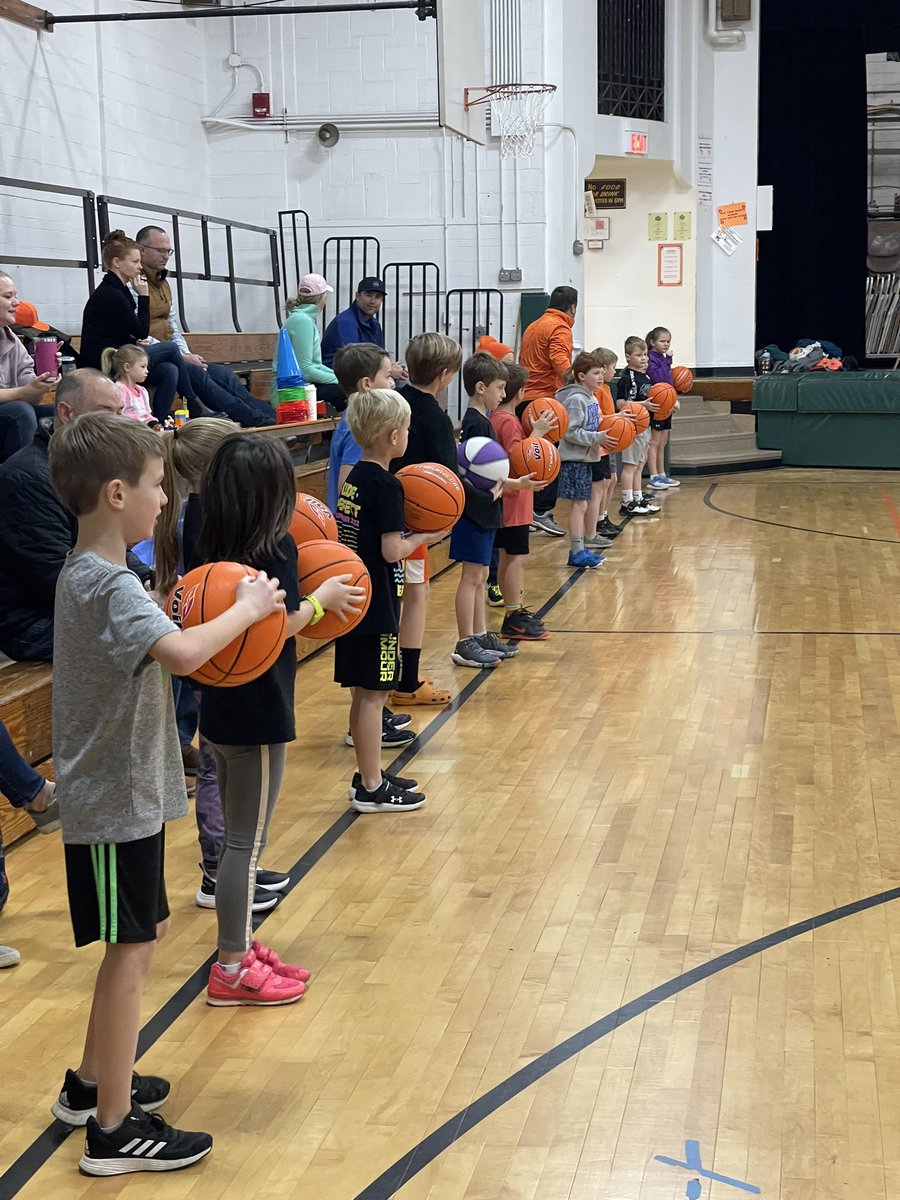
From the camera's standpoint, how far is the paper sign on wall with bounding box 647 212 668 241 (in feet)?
47.6

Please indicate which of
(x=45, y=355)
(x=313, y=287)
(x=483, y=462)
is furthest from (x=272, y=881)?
(x=313, y=287)

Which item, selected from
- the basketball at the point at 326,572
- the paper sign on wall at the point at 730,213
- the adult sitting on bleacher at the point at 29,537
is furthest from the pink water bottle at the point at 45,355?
the paper sign on wall at the point at 730,213

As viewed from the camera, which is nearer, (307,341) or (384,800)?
(384,800)

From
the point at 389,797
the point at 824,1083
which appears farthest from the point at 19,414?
the point at 824,1083

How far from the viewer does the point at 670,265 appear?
14664mm

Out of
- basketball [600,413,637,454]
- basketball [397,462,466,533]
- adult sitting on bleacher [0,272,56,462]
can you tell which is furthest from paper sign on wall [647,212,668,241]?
basketball [397,462,466,533]

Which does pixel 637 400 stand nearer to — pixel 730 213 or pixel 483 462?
pixel 483 462

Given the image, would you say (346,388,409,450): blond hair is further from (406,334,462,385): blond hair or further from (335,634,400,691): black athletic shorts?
(406,334,462,385): blond hair

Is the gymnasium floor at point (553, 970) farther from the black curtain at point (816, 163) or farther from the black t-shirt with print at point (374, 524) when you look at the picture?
the black curtain at point (816, 163)

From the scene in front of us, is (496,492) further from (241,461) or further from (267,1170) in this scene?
(267,1170)

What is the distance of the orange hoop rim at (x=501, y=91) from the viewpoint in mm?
9164

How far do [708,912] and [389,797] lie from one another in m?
1.12

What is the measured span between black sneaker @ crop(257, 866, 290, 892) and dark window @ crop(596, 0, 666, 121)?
421 inches

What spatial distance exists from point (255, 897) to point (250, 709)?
0.82m
